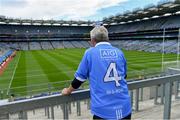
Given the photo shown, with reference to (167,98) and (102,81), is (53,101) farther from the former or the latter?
(167,98)

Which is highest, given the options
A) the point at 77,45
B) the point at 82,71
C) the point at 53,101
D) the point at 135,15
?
the point at 135,15

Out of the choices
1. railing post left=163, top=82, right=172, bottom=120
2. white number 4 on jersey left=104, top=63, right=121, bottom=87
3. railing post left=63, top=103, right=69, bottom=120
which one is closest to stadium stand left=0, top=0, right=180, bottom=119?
railing post left=163, top=82, right=172, bottom=120

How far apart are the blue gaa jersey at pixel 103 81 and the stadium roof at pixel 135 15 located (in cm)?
4886

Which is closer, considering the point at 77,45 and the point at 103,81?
the point at 103,81

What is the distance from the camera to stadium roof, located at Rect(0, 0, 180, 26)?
51656 millimetres

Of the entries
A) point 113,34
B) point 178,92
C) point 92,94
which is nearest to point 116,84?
point 92,94

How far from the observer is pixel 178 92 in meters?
4.82

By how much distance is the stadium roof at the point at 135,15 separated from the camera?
169 ft

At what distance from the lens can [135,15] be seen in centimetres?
6444

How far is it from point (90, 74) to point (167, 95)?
141 centimetres

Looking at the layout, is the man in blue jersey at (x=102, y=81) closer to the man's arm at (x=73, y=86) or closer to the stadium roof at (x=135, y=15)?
the man's arm at (x=73, y=86)

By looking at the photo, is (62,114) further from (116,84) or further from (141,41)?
(141,41)

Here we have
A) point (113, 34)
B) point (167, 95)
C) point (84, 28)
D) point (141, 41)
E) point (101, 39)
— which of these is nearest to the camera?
point (101, 39)

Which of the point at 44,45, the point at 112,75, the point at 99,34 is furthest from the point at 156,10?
the point at 112,75
